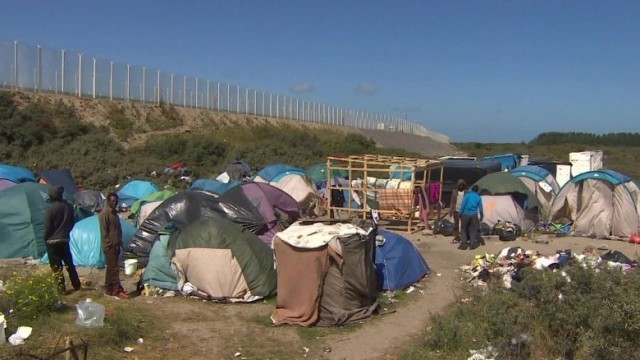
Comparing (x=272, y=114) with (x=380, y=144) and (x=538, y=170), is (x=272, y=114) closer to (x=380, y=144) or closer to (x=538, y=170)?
(x=380, y=144)

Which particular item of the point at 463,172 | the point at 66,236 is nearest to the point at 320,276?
the point at 66,236

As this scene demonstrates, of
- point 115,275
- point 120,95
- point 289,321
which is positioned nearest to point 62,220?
point 115,275

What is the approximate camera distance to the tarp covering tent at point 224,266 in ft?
32.8

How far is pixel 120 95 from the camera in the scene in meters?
38.7

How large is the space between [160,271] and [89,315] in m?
2.59

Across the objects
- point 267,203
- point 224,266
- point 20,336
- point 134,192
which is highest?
point 267,203

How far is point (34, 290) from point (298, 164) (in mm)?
26913

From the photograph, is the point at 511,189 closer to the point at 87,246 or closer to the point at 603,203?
the point at 603,203

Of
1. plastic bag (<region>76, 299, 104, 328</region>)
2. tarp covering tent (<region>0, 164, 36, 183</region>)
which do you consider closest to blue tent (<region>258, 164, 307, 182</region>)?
tarp covering tent (<region>0, 164, 36, 183</region>)

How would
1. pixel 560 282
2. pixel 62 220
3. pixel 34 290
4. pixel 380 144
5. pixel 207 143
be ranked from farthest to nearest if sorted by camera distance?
1. pixel 380 144
2. pixel 207 143
3. pixel 62 220
4. pixel 34 290
5. pixel 560 282

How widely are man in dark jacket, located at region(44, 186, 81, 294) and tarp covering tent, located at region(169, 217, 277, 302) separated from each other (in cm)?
178

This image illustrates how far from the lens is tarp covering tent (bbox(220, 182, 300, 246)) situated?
43.3ft

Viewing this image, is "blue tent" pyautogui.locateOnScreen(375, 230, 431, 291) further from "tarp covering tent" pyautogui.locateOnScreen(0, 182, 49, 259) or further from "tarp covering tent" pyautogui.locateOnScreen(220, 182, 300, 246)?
"tarp covering tent" pyautogui.locateOnScreen(0, 182, 49, 259)

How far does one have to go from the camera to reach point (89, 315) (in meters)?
8.00
